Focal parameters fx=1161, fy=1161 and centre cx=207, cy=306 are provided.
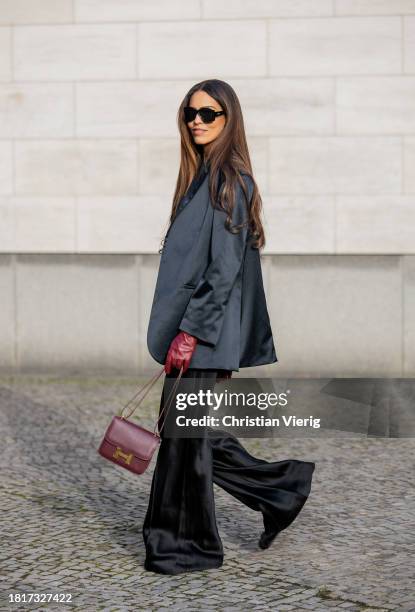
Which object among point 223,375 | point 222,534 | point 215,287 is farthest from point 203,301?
point 222,534

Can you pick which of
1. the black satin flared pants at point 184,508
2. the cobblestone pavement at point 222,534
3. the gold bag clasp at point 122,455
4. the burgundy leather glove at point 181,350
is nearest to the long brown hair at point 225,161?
the burgundy leather glove at point 181,350

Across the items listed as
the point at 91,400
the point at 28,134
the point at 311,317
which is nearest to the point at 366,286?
the point at 311,317

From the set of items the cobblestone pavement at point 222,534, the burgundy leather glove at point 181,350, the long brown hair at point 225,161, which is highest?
the long brown hair at point 225,161

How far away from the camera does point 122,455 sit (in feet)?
14.7

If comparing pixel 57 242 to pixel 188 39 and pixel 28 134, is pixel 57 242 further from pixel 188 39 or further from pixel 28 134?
pixel 188 39

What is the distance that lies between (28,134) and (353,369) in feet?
10.9

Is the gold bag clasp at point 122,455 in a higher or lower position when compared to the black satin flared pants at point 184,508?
higher

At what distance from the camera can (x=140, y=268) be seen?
962 centimetres

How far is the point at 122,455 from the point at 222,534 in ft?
2.80

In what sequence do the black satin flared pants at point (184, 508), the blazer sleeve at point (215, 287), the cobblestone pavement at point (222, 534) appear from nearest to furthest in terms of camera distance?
the cobblestone pavement at point (222, 534)
the blazer sleeve at point (215, 287)
the black satin flared pants at point (184, 508)

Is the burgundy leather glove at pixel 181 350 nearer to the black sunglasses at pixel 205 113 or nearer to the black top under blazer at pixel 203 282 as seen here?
the black top under blazer at pixel 203 282

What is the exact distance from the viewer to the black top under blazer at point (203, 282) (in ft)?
14.4

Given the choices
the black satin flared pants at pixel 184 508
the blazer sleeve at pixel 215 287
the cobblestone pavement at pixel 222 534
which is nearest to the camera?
the cobblestone pavement at pixel 222 534

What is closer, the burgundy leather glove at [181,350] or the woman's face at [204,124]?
the burgundy leather glove at [181,350]
